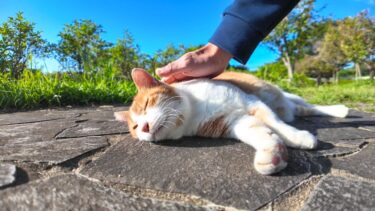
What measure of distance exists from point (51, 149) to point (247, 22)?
1366mm

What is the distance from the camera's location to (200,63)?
2281 millimetres

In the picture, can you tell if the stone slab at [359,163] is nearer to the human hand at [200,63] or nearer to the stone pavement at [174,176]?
the stone pavement at [174,176]

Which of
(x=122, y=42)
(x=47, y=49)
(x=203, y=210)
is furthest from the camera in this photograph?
(x=122, y=42)

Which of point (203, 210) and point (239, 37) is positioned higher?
point (239, 37)

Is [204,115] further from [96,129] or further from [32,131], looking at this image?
[32,131]

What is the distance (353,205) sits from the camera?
1.15 metres

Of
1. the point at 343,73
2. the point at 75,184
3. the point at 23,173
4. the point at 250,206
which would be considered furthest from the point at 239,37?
the point at 343,73

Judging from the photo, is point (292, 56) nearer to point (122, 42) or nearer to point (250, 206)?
point (122, 42)

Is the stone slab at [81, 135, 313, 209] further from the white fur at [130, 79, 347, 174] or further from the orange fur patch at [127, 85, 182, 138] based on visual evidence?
the orange fur patch at [127, 85, 182, 138]

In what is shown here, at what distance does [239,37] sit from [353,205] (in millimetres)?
1129

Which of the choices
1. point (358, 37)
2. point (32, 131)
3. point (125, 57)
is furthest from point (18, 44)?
point (358, 37)

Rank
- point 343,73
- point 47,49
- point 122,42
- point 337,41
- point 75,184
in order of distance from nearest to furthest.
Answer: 1. point 75,184
2. point 47,49
3. point 122,42
4. point 337,41
5. point 343,73

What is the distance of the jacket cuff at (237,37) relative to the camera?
1908mm

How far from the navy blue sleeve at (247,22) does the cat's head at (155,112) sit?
52 centimetres
